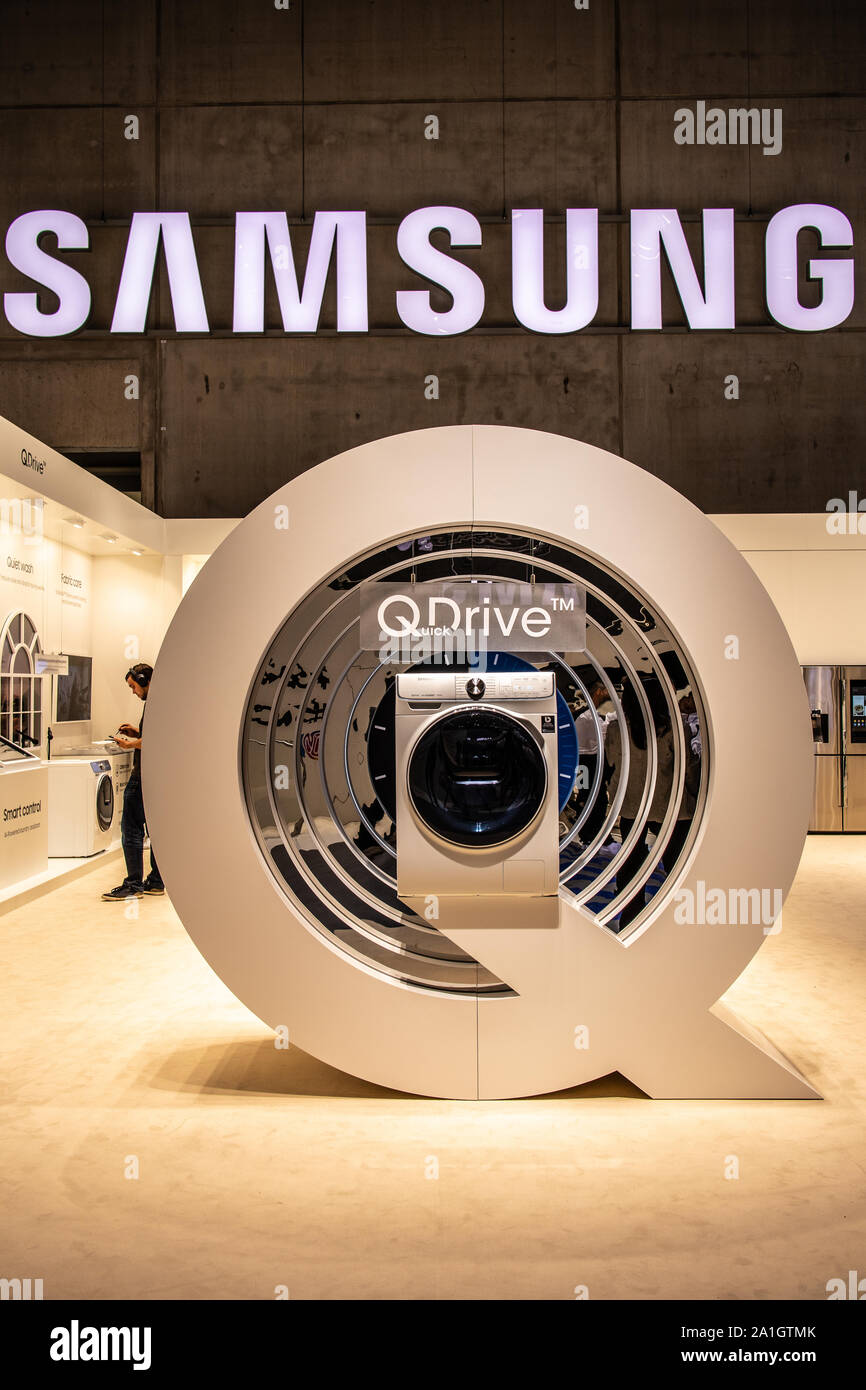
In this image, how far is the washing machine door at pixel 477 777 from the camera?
2.97 metres

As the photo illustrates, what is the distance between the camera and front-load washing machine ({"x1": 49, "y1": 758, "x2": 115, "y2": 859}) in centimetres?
720

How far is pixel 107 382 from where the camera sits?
29.3 ft

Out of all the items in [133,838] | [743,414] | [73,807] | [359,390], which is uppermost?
[359,390]

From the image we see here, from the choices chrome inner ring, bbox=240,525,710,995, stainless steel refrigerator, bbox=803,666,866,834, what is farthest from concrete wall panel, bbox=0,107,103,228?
stainless steel refrigerator, bbox=803,666,866,834

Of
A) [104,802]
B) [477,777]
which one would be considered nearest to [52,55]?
[104,802]

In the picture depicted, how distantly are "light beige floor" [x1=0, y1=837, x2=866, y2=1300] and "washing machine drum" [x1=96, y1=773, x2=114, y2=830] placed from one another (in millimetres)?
3610

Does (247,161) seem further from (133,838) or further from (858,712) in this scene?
(858,712)

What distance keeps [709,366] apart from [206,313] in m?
4.68

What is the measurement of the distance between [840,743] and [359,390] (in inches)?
215

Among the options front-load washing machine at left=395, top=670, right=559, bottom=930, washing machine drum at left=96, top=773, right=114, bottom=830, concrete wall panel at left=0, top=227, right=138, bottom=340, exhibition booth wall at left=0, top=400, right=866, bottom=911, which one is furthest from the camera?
concrete wall panel at left=0, top=227, right=138, bottom=340

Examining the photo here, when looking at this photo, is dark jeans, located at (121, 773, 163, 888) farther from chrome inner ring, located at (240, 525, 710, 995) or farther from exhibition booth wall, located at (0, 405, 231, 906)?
chrome inner ring, located at (240, 525, 710, 995)

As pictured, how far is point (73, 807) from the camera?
23.6 ft
